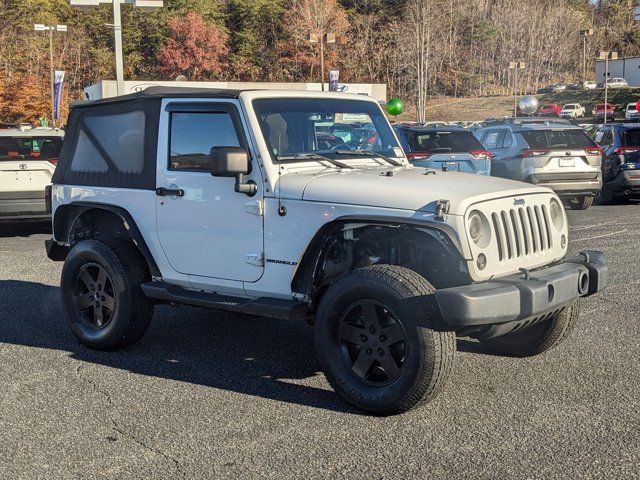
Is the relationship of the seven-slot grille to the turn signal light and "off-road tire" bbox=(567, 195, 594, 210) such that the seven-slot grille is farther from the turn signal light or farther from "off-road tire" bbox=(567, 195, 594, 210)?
"off-road tire" bbox=(567, 195, 594, 210)

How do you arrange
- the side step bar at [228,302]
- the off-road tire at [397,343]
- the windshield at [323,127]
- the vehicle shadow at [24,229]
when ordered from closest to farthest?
the off-road tire at [397,343], the side step bar at [228,302], the windshield at [323,127], the vehicle shadow at [24,229]

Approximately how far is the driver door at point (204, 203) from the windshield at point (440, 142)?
26.9ft

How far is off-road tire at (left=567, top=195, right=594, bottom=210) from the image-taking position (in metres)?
15.9

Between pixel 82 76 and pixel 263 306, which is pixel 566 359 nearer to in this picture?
pixel 263 306

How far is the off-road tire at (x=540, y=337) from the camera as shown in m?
5.79

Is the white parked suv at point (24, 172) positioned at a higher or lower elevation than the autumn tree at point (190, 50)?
lower

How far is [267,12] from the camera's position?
95.1 meters

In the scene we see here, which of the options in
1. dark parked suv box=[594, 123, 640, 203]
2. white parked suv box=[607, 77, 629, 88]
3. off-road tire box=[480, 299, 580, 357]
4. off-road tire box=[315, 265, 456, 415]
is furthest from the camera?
white parked suv box=[607, 77, 629, 88]

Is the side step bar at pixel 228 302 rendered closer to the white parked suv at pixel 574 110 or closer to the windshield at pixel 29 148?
the windshield at pixel 29 148

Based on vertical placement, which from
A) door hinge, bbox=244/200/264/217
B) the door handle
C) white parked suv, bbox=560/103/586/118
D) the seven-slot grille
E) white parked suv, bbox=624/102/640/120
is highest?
white parked suv, bbox=560/103/586/118

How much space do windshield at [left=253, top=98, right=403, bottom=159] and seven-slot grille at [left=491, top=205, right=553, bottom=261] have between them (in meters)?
1.38

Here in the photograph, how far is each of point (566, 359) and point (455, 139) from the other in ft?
28.2

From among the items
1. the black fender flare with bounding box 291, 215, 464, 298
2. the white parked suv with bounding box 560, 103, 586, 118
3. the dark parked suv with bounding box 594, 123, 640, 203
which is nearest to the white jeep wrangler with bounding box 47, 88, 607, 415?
the black fender flare with bounding box 291, 215, 464, 298

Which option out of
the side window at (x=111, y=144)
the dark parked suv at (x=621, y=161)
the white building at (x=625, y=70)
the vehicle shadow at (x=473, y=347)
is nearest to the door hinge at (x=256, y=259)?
the side window at (x=111, y=144)
